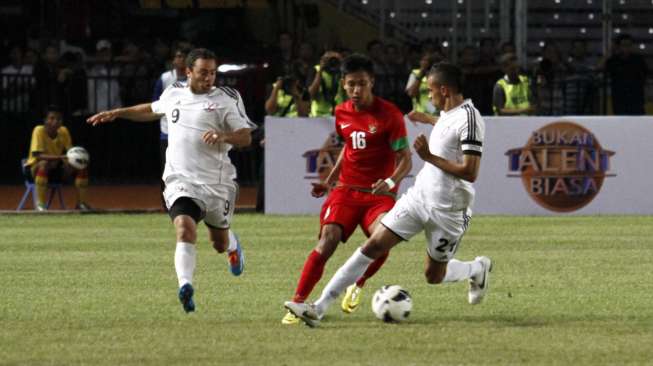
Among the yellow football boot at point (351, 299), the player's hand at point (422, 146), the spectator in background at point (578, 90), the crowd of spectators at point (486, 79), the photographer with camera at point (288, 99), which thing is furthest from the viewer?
the spectator in background at point (578, 90)

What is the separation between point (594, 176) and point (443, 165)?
37.3 feet

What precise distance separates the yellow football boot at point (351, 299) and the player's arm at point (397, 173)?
34.3 inches

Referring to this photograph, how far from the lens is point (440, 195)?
1163 centimetres

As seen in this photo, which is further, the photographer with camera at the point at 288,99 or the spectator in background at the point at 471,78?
the spectator in background at the point at 471,78

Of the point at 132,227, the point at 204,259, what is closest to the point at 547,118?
the point at 132,227

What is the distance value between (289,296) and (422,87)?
10458mm

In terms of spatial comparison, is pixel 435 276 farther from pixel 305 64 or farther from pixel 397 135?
pixel 305 64

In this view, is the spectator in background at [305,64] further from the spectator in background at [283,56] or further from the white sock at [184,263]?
the white sock at [184,263]

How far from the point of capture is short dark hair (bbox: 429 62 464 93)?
11.6 meters

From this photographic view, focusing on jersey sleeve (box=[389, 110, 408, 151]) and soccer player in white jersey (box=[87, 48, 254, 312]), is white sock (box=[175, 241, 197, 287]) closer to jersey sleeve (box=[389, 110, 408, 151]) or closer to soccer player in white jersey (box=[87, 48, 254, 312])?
soccer player in white jersey (box=[87, 48, 254, 312])

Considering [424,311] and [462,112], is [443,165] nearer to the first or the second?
[462,112]

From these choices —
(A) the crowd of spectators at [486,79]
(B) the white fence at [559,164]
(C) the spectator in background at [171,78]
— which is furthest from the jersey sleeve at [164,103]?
(B) the white fence at [559,164]

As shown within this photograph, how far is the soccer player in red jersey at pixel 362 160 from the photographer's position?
39.0ft

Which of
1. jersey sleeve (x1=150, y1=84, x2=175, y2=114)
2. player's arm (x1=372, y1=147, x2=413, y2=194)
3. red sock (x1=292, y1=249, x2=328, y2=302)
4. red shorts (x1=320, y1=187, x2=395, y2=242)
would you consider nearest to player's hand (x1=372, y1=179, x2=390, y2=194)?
player's arm (x1=372, y1=147, x2=413, y2=194)
